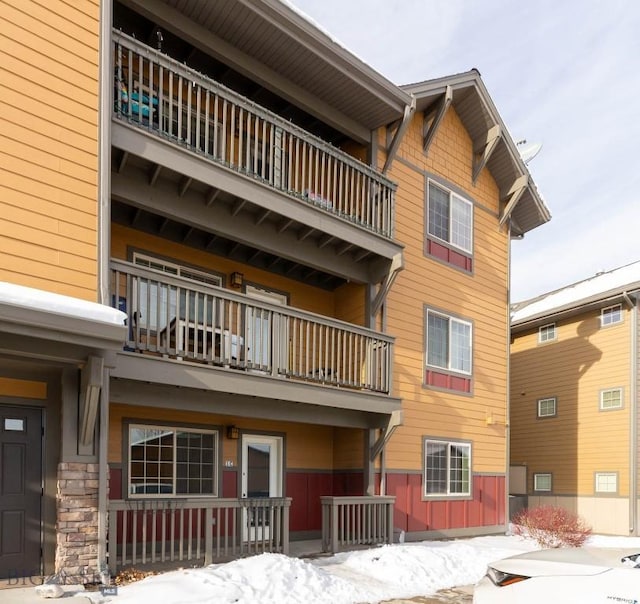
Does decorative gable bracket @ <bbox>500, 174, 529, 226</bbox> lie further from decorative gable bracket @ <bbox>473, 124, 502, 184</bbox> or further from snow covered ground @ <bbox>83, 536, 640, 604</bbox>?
snow covered ground @ <bbox>83, 536, 640, 604</bbox>

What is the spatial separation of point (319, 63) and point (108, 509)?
8487mm

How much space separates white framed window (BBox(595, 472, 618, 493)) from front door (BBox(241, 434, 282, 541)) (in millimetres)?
13021

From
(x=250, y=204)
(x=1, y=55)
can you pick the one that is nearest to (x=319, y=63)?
(x=250, y=204)

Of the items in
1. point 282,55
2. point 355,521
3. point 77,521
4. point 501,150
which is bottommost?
point 355,521

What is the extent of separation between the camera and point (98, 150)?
8.06m

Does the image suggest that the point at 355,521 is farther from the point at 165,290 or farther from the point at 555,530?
the point at 165,290

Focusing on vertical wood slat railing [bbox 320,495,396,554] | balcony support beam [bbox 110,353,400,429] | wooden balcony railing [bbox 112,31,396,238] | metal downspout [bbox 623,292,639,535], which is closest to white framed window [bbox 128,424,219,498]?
balcony support beam [bbox 110,353,400,429]

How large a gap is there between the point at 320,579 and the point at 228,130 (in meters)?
7.93

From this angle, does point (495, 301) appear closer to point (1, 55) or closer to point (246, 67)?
point (246, 67)

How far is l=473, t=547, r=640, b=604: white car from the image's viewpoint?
415 centimetres

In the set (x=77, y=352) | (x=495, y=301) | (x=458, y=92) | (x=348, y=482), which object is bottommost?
(x=348, y=482)

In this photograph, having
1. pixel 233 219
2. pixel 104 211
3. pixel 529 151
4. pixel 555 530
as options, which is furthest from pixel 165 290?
pixel 529 151

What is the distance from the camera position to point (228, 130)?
37.6 ft

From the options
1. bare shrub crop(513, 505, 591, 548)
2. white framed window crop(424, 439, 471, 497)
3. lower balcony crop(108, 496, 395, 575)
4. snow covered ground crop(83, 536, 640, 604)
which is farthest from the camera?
white framed window crop(424, 439, 471, 497)
